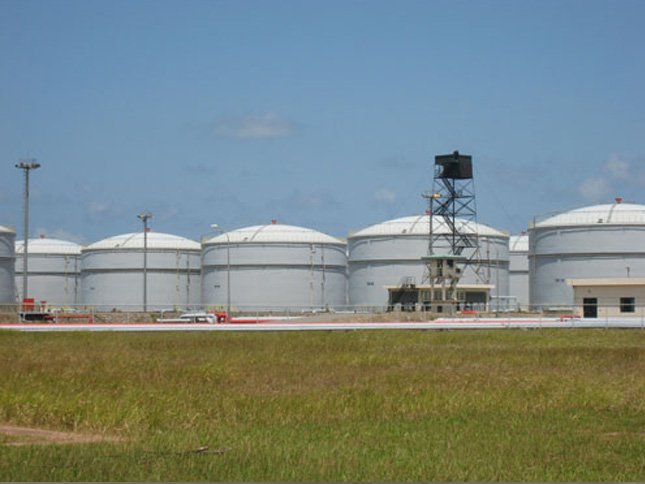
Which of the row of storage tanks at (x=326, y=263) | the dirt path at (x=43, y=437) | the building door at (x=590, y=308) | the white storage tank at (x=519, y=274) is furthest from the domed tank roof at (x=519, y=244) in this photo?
the dirt path at (x=43, y=437)

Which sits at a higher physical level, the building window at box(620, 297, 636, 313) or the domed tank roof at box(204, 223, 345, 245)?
the domed tank roof at box(204, 223, 345, 245)

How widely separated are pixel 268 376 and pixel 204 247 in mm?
66851

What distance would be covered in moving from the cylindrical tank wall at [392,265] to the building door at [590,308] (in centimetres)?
1520

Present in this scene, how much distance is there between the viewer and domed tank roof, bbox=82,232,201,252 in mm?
93731

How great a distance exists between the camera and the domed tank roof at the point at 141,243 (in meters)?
93.7

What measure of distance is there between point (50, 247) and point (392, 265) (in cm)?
4165

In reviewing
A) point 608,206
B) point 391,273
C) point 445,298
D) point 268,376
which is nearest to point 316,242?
point 391,273

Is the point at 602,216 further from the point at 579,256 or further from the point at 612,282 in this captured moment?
the point at 612,282

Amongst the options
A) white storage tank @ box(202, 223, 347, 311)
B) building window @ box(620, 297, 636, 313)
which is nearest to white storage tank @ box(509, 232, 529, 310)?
white storage tank @ box(202, 223, 347, 311)

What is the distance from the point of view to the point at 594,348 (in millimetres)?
35938

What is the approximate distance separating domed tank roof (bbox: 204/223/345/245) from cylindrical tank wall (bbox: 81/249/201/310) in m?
6.06

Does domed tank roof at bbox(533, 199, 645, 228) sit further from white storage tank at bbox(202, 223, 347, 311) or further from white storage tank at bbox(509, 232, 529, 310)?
white storage tank at bbox(202, 223, 347, 311)

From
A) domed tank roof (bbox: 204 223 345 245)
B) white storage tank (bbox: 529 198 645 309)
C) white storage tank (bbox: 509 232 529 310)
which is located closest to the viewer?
→ white storage tank (bbox: 529 198 645 309)

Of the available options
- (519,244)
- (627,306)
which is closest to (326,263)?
(519,244)
